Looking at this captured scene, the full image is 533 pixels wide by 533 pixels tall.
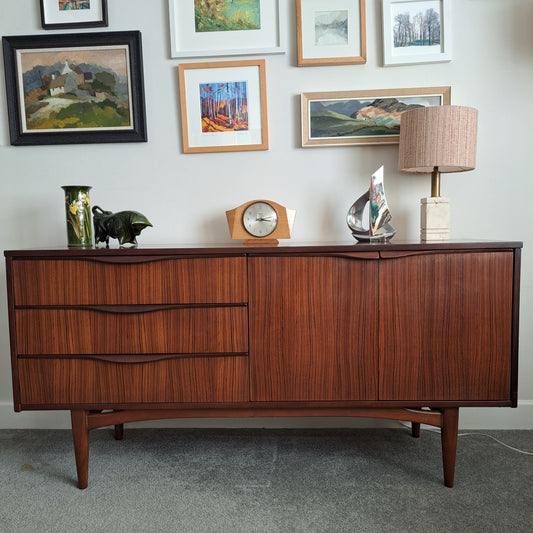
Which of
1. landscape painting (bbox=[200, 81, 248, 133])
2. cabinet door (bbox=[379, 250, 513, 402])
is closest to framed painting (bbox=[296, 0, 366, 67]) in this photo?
landscape painting (bbox=[200, 81, 248, 133])

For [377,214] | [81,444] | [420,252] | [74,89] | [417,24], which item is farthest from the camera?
[74,89]

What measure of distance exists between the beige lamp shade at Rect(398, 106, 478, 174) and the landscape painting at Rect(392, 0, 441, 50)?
Result: 46cm

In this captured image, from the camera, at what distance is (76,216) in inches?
72.2

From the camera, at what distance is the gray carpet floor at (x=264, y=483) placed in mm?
1454

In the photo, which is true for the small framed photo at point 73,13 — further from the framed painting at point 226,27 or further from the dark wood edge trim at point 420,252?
the dark wood edge trim at point 420,252

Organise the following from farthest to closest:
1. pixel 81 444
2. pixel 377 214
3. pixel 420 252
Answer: pixel 377 214 → pixel 81 444 → pixel 420 252

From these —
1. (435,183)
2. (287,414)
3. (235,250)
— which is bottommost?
→ (287,414)

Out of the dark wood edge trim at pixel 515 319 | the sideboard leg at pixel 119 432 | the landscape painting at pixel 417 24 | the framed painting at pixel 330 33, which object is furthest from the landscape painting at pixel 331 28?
the sideboard leg at pixel 119 432

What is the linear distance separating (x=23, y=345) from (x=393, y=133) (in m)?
1.77

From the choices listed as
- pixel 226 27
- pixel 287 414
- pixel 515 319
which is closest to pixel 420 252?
pixel 515 319

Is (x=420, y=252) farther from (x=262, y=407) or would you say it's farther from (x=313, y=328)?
(x=262, y=407)

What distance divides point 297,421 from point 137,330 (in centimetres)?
100

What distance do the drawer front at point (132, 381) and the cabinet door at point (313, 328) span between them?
0.33 feet

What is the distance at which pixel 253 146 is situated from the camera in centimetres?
206
